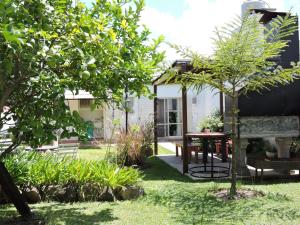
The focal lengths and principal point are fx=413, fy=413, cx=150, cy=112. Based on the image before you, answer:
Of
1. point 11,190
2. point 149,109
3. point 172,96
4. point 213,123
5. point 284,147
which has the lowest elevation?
point 11,190

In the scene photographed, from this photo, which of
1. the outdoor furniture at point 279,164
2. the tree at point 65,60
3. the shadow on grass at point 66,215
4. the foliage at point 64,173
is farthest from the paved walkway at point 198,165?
the tree at point 65,60

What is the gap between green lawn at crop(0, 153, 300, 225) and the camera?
→ 651cm

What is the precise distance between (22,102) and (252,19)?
4594 mm

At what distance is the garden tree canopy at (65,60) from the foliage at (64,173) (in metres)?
2.27

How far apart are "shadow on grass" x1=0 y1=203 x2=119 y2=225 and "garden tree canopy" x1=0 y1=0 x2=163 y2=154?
1.60 meters

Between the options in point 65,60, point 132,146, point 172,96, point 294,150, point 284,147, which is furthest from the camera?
point 172,96

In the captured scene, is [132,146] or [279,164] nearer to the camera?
[279,164]

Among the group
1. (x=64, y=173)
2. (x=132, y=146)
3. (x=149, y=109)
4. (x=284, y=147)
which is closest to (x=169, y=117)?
(x=149, y=109)

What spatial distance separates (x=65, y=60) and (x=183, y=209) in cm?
377

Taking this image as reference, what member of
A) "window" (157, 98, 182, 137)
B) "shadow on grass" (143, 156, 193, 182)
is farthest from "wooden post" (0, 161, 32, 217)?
"window" (157, 98, 182, 137)

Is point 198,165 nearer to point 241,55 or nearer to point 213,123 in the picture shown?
point 213,123

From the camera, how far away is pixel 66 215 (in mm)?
6938

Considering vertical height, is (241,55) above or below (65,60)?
above

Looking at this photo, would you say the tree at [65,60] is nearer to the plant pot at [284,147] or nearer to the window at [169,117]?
the plant pot at [284,147]
